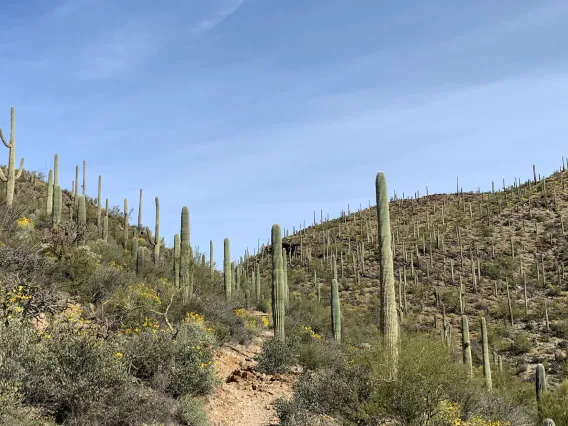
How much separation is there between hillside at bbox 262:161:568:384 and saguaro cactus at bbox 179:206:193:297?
1265 centimetres

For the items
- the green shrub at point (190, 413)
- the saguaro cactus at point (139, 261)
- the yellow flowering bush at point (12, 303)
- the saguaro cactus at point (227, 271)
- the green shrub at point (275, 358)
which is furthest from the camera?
the saguaro cactus at point (227, 271)

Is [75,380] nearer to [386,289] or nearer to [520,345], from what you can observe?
[386,289]

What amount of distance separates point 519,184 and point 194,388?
42.3m

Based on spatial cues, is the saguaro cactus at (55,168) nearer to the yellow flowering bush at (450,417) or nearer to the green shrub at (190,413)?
the green shrub at (190,413)

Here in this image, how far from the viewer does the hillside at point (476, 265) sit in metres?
28.4

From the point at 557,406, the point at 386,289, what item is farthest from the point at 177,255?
the point at 557,406

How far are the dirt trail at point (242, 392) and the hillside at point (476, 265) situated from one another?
44.7 ft

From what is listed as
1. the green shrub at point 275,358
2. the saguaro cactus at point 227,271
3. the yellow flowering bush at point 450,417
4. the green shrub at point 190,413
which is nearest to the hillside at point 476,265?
the saguaro cactus at point 227,271

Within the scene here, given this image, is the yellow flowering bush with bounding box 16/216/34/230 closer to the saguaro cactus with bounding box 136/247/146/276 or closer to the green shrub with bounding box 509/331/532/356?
the saguaro cactus with bounding box 136/247/146/276

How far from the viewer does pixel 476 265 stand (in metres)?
37.3

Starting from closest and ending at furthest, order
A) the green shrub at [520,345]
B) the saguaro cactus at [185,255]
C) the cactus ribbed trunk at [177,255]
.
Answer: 1. the saguaro cactus at [185,255]
2. the cactus ribbed trunk at [177,255]
3. the green shrub at [520,345]

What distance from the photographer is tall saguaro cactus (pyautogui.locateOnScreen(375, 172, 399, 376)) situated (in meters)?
11.6

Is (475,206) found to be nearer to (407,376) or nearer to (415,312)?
(415,312)

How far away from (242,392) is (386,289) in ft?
13.5
